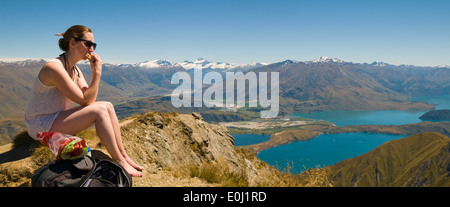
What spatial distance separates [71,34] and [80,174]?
3284 mm

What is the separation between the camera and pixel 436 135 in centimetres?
16825

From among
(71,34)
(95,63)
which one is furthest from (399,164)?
(71,34)

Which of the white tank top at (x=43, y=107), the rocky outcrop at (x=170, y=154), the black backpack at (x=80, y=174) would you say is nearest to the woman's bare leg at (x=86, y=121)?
the white tank top at (x=43, y=107)

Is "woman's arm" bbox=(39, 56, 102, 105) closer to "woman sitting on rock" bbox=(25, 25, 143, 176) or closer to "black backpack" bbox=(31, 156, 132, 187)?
"woman sitting on rock" bbox=(25, 25, 143, 176)

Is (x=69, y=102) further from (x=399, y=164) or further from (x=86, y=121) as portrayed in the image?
(x=399, y=164)

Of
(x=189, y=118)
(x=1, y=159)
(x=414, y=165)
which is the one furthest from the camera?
(x=414, y=165)

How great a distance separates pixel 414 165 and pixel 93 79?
194185 mm

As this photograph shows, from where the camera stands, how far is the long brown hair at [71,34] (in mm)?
5453

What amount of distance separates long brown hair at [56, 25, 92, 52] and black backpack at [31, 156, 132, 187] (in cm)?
279

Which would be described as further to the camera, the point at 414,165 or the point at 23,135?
the point at 414,165

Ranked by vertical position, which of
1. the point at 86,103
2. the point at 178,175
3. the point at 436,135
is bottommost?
the point at 436,135

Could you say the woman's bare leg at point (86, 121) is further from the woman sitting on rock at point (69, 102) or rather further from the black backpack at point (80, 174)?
the black backpack at point (80, 174)
